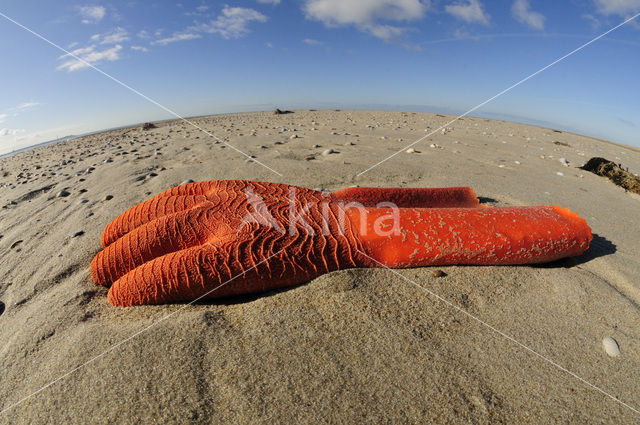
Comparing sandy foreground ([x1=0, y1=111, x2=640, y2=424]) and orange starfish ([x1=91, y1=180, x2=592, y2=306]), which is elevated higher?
orange starfish ([x1=91, y1=180, x2=592, y2=306])

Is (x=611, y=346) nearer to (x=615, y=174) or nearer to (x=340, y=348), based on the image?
(x=340, y=348)

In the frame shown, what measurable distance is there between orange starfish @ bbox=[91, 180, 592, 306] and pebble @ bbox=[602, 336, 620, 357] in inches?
26.5

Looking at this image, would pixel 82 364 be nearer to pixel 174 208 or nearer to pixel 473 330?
pixel 174 208

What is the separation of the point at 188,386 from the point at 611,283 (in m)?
3.10

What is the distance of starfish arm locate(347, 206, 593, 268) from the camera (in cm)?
225

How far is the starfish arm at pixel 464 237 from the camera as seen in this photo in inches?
88.7

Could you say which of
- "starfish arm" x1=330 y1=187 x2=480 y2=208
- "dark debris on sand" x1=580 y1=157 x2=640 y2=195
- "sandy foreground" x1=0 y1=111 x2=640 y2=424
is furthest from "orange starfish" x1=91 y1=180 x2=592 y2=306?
"dark debris on sand" x1=580 y1=157 x2=640 y2=195

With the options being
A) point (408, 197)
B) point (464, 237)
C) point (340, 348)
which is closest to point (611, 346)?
point (464, 237)

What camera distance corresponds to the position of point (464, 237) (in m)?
2.26

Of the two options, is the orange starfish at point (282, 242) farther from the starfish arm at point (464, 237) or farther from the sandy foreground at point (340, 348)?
the sandy foreground at point (340, 348)

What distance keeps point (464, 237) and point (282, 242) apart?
1.33 meters

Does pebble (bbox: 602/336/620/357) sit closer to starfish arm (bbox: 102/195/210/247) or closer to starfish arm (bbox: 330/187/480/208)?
A: starfish arm (bbox: 330/187/480/208)

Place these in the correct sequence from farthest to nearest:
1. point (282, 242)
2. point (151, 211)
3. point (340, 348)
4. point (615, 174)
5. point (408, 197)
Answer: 1. point (615, 174)
2. point (408, 197)
3. point (151, 211)
4. point (282, 242)
5. point (340, 348)

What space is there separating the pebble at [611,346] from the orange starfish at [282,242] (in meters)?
0.67
